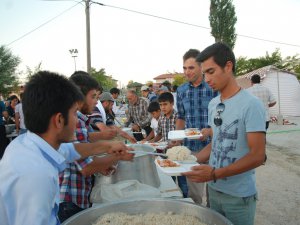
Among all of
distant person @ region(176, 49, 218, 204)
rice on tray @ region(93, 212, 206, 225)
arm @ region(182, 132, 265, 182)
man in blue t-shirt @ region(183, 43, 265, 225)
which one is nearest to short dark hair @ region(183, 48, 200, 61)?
distant person @ region(176, 49, 218, 204)

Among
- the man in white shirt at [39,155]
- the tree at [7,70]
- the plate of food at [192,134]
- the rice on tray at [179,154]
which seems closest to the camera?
the man in white shirt at [39,155]

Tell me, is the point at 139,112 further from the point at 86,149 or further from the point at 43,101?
the point at 43,101

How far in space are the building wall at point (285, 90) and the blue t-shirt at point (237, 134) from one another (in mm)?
13079

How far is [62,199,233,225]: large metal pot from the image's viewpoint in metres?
1.45

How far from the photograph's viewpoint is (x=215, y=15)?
23031mm

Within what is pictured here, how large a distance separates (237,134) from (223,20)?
23.1 meters

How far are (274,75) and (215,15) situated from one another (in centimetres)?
1112

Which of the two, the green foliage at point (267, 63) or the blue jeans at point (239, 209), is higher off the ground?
the green foliage at point (267, 63)

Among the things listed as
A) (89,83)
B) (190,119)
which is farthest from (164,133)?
(89,83)

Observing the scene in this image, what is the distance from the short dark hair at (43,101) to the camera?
1.03 metres

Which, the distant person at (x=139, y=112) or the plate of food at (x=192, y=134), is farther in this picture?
the distant person at (x=139, y=112)

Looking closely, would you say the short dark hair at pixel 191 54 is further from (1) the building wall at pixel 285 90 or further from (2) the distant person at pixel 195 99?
(1) the building wall at pixel 285 90

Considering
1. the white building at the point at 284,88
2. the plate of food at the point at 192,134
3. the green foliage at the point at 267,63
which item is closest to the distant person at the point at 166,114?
the plate of food at the point at 192,134

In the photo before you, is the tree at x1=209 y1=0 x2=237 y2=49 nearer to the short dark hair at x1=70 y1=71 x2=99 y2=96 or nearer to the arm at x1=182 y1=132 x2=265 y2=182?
the short dark hair at x1=70 y1=71 x2=99 y2=96
